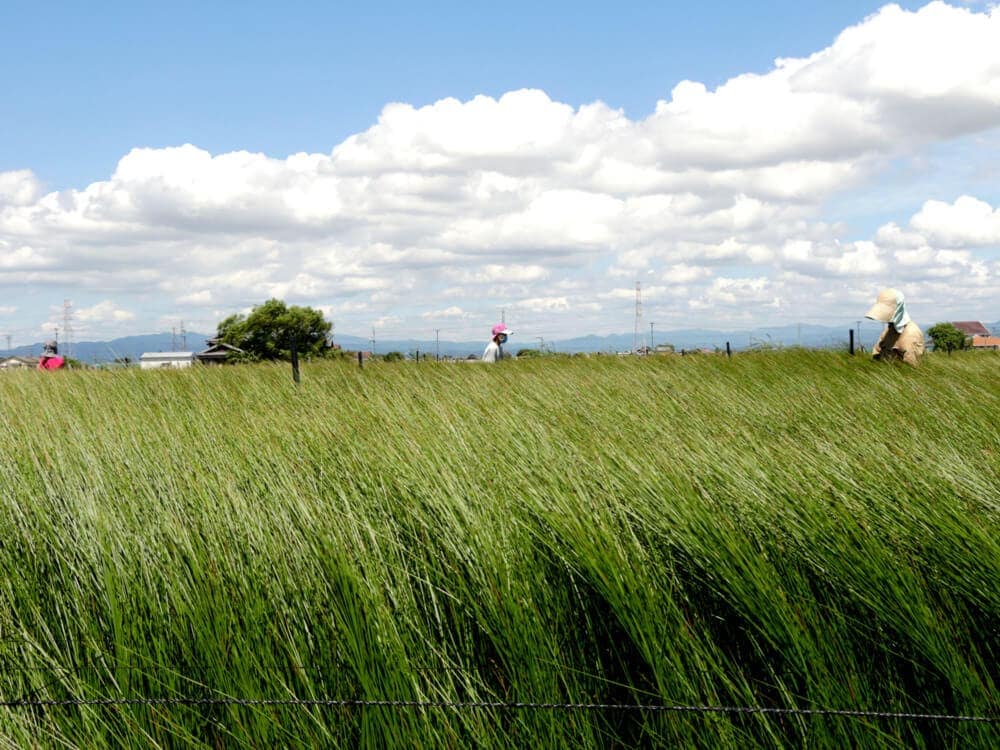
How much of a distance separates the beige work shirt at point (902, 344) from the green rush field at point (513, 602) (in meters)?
6.01

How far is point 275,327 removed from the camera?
212 feet

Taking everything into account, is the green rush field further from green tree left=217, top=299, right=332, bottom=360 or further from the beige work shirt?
green tree left=217, top=299, right=332, bottom=360

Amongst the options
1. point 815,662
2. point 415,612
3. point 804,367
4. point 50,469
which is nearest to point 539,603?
point 415,612

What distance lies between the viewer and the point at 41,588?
9.53ft

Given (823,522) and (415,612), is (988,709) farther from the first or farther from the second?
(415,612)

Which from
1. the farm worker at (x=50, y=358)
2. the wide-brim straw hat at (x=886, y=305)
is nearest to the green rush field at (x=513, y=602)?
the wide-brim straw hat at (x=886, y=305)

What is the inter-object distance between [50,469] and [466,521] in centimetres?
247

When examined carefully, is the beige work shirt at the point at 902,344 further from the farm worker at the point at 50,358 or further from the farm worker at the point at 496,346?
the farm worker at the point at 50,358

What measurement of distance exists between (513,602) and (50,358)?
41.1 feet

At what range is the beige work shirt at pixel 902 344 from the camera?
9078 millimetres

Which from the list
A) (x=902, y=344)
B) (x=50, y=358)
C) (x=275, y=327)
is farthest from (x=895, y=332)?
(x=275, y=327)

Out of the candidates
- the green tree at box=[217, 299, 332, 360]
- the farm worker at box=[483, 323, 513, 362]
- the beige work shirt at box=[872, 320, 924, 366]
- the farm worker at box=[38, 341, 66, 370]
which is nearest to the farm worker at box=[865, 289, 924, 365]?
the beige work shirt at box=[872, 320, 924, 366]

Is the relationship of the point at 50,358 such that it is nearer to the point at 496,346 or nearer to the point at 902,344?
the point at 496,346

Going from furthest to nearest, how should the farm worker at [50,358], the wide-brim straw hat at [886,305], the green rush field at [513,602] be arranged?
the farm worker at [50,358]
the wide-brim straw hat at [886,305]
the green rush field at [513,602]
